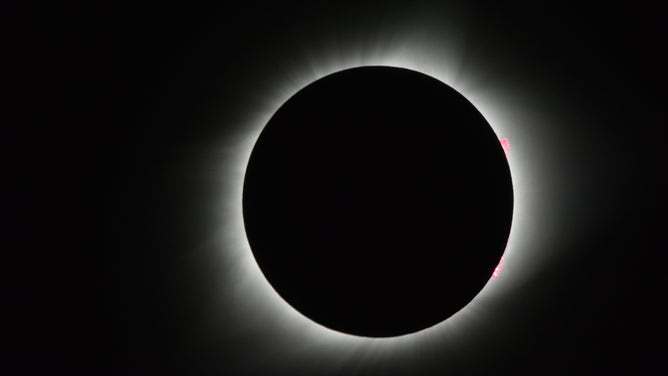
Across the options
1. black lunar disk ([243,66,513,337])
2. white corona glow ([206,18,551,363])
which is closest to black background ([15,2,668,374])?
white corona glow ([206,18,551,363])

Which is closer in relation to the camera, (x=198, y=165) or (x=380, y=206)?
(x=380, y=206)

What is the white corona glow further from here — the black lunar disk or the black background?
the black lunar disk

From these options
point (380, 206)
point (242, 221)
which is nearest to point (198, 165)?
point (242, 221)

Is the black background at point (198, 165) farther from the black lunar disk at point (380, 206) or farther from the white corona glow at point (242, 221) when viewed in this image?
the black lunar disk at point (380, 206)

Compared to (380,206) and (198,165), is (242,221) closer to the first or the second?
(198,165)

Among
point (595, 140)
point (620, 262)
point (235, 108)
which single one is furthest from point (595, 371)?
point (235, 108)

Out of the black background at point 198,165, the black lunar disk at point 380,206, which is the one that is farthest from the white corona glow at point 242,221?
the black lunar disk at point 380,206

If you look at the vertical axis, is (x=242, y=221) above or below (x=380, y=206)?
above
